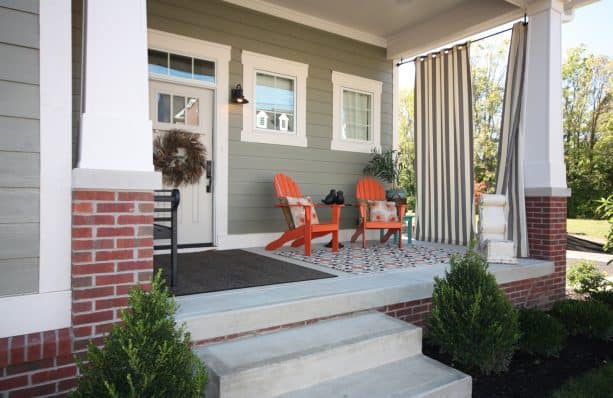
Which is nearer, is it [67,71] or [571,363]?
[67,71]

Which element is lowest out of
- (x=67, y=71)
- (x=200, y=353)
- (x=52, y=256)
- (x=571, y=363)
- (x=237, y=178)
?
(x=571, y=363)

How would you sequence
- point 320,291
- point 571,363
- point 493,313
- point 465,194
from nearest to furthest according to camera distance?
point 493,313 → point 320,291 → point 571,363 → point 465,194

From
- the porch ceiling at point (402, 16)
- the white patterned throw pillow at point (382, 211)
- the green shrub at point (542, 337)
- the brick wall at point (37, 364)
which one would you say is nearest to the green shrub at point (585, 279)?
the green shrub at point (542, 337)

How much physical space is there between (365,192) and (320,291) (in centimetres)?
315

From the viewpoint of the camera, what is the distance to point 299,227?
458 centimetres

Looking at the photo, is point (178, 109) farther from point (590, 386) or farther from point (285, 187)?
point (590, 386)

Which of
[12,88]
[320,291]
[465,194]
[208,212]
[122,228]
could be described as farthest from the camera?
[465,194]

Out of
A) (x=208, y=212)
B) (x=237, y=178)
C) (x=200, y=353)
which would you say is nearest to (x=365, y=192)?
(x=237, y=178)

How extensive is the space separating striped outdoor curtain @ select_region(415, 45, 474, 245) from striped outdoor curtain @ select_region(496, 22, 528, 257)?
0.70m

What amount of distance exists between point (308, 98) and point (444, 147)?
78.6 inches

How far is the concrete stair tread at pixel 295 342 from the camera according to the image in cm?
199

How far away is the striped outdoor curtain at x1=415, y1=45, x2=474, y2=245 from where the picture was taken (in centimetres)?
548

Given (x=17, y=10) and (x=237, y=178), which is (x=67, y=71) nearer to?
(x=17, y=10)

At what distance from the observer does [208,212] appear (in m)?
4.89
